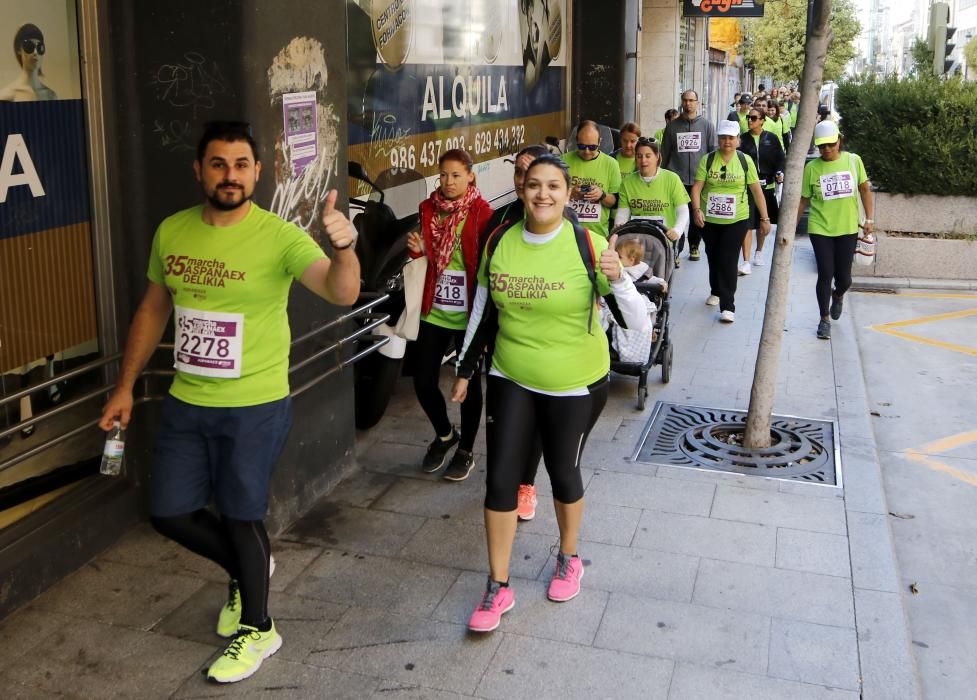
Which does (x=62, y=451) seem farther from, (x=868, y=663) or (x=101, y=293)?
(x=868, y=663)

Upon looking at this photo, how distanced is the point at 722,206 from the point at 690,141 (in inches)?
135

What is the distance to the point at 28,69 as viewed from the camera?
4.73 metres

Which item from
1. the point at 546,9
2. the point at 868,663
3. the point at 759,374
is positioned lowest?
the point at 868,663

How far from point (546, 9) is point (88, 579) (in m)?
10.4

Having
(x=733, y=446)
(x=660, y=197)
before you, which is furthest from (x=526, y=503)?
(x=660, y=197)

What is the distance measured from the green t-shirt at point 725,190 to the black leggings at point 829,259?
702mm

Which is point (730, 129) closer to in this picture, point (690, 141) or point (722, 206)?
point (722, 206)

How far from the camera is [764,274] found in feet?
43.5

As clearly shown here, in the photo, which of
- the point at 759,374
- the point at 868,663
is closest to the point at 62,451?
the point at 868,663

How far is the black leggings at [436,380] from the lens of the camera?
20.1ft

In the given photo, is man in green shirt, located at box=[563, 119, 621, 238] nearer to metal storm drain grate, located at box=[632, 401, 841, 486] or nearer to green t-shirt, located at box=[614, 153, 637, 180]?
green t-shirt, located at box=[614, 153, 637, 180]

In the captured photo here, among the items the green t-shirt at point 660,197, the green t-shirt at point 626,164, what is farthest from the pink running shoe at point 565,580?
the green t-shirt at point 626,164

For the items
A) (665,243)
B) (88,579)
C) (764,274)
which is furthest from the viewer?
(764,274)

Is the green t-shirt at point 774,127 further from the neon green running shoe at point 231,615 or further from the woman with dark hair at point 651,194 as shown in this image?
the neon green running shoe at point 231,615
